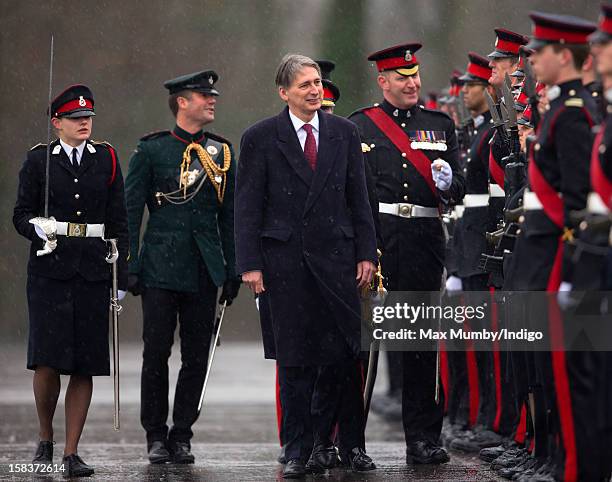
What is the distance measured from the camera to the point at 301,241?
8.64m

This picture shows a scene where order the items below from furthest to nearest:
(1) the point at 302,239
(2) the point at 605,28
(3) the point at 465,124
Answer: (3) the point at 465,124 → (1) the point at 302,239 → (2) the point at 605,28

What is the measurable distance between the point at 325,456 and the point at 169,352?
131cm

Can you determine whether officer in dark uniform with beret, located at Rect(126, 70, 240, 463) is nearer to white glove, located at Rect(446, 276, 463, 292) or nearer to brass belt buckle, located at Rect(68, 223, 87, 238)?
brass belt buckle, located at Rect(68, 223, 87, 238)

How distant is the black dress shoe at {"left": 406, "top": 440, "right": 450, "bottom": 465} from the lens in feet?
30.6

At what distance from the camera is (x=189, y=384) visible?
32.6 feet

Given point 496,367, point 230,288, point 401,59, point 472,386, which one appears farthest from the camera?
point 472,386

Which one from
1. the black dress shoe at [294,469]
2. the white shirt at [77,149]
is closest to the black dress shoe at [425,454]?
the black dress shoe at [294,469]

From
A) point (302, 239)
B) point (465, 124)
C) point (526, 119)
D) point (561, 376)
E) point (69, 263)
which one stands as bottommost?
point (561, 376)

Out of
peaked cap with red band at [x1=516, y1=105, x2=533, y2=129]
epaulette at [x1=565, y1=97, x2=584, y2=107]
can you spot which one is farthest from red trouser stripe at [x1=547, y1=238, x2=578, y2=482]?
peaked cap with red band at [x1=516, y1=105, x2=533, y2=129]

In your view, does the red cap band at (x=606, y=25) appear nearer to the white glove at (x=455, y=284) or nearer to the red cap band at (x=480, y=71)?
the white glove at (x=455, y=284)

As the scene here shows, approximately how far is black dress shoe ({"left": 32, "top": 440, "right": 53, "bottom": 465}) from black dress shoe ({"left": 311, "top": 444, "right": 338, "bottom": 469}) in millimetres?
1459

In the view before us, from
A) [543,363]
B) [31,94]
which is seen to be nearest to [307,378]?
[543,363]

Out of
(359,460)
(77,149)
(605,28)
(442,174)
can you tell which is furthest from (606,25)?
(77,149)

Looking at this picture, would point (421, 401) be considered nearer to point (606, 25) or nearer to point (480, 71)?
point (480, 71)
